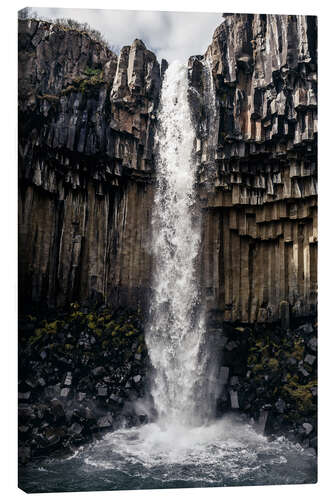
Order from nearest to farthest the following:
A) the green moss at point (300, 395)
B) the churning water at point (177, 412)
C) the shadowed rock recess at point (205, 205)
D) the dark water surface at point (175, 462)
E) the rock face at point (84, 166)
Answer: the dark water surface at point (175, 462) → the churning water at point (177, 412) → the rock face at point (84, 166) → the shadowed rock recess at point (205, 205) → the green moss at point (300, 395)

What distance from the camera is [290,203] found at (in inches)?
374

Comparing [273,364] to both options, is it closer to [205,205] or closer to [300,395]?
[300,395]

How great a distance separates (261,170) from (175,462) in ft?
14.6

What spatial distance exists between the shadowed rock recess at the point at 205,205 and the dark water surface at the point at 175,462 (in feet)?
1.01

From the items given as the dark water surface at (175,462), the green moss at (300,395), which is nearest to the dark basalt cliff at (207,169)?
the green moss at (300,395)

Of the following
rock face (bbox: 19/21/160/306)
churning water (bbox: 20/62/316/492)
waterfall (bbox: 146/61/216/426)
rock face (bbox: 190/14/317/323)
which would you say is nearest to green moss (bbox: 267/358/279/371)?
rock face (bbox: 190/14/317/323)

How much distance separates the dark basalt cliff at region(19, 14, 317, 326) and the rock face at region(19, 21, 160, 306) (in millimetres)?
17

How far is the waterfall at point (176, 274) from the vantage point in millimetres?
9297

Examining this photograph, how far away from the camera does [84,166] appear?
9.39 m

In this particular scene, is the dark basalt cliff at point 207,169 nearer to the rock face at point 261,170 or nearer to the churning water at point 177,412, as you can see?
the rock face at point 261,170

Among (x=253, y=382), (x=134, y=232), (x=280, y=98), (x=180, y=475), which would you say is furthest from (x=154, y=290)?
(x=280, y=98)

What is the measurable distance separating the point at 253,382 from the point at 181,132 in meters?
3.87

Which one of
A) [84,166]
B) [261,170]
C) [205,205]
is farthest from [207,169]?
[84,166]

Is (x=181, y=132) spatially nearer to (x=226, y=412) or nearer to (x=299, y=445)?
(x=226, y=412)
